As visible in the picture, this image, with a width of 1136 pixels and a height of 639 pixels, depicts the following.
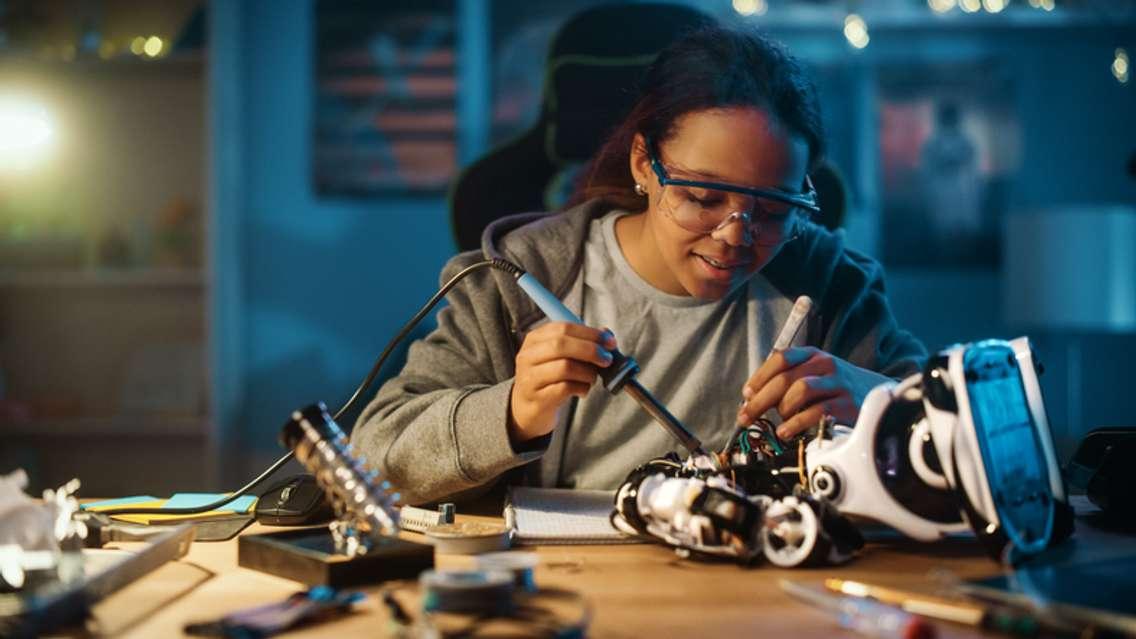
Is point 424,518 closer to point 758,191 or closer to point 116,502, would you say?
point 116,502

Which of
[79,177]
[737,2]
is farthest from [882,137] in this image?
[79,177]

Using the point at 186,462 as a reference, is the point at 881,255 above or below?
above

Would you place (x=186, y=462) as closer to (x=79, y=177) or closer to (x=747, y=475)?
(x=79, y=177)

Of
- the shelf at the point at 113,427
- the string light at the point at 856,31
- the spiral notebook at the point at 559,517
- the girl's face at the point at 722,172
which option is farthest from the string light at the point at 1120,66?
the shelf at the point at 113,427

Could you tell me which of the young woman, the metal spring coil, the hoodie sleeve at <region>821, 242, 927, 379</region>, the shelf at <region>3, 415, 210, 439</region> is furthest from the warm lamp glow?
the metal spring coil

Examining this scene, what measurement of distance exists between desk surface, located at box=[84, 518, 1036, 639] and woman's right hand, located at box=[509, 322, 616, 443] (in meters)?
0.17

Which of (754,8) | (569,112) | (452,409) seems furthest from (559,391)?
(754,8)

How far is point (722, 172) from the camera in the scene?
1251 mm

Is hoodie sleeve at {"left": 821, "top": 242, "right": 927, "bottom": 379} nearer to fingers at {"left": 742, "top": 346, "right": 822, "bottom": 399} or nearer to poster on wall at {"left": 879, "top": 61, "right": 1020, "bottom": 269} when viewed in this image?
fingers at {"left": 742, "top": 346, "right": 822, "bottom": 399}

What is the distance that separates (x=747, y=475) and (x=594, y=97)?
1014 mm

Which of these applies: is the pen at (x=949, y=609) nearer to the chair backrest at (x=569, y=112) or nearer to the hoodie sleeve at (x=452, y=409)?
the hoodie sleeve at (x=452, y=409)

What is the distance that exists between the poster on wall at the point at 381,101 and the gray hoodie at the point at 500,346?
6.47ft

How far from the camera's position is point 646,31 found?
1890mm

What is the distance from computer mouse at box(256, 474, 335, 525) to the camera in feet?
3.62
